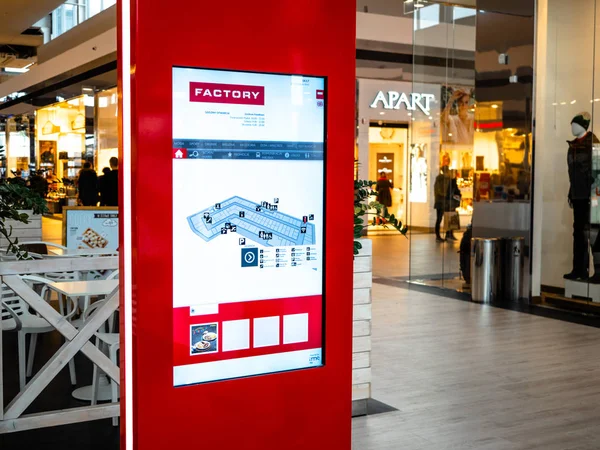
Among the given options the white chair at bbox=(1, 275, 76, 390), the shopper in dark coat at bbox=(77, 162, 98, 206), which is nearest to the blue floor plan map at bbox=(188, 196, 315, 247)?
the white chair at bbox=(1, 275, 76, 390)

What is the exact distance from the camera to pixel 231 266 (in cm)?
197

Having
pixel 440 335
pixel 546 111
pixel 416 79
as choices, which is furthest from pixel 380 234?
pixel 440 335

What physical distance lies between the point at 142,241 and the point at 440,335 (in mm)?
5121

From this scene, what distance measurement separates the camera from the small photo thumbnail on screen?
6.29 ft

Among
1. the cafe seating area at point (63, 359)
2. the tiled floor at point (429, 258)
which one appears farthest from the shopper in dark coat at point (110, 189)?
the cafe seating area at point (63, 359)

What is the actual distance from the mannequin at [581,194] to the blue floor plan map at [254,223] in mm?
6813

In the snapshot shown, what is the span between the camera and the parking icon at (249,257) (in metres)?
1.99

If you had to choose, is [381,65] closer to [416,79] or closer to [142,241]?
[416,79]

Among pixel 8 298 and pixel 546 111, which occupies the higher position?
pixel 546 111

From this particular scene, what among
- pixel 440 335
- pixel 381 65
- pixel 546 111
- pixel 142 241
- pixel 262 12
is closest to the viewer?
pixel 142 241

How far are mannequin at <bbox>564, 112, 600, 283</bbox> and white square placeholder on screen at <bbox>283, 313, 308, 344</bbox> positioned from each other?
6.75 m

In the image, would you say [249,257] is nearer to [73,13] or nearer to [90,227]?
[90,227]

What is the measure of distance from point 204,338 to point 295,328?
281mm

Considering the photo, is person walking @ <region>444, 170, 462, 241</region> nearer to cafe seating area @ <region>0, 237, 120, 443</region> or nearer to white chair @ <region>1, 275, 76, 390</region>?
cafe seating area @ <region>0, 237, 120, 443</region>
